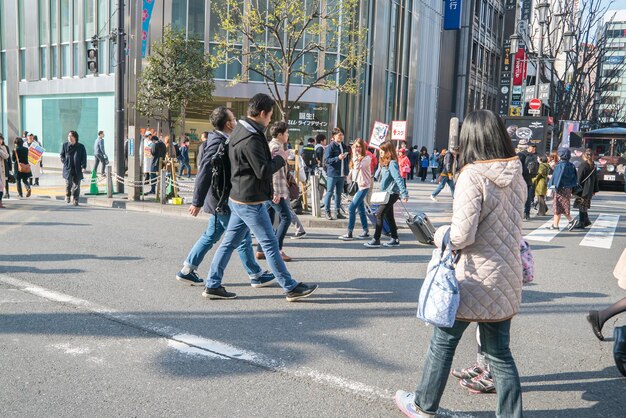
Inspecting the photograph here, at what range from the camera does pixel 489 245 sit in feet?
10.1

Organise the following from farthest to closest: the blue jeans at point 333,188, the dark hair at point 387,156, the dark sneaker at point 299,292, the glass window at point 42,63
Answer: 1. the glass window at point 42,63
2. the blue jeans at point 333,188
3. the dark hair at point 387,156
4. the dark sneaker at point 299,292

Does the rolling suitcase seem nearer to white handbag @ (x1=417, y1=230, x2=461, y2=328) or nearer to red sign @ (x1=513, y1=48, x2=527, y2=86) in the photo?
white handbag @ (x1=417, y1=230, x2=461, y2=328)

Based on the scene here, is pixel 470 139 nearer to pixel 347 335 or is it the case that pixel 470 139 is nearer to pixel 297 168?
pixel 347 335

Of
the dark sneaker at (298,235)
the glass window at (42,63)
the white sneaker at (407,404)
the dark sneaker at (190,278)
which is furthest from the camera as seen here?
the glass window at (42,63)

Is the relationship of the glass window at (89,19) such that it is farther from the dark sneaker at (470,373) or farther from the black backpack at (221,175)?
the dark sneaker at (470,373)

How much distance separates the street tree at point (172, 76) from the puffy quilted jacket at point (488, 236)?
20.0m

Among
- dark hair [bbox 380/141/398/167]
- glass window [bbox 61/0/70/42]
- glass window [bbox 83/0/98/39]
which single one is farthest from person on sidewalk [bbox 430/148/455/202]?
glass window [bbox 61/0/70/42]

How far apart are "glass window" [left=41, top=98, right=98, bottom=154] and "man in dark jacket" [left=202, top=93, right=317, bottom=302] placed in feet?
78.5

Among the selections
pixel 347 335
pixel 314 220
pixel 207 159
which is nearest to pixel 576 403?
pixel 347 335

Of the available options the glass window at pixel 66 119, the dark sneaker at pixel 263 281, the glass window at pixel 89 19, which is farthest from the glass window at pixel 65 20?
the dark sneaker at pixel 263 281

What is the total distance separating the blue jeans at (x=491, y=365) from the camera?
10.1 feet

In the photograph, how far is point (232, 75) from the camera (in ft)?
87.0

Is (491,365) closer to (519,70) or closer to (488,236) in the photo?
(488,236)

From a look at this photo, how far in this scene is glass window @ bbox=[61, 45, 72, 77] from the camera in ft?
94.7
